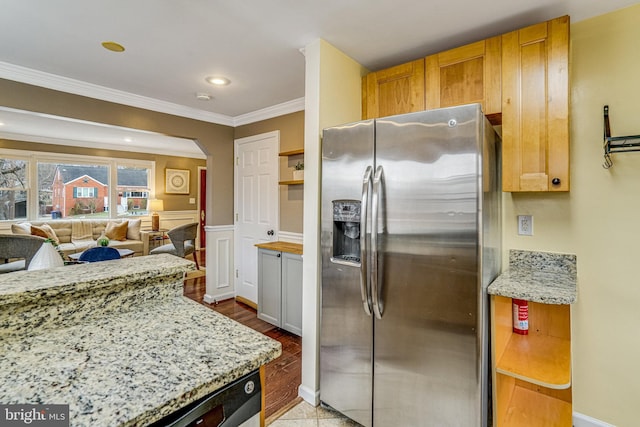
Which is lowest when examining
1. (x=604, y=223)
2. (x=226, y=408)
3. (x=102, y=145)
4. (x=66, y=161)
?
(x=226, y=408)

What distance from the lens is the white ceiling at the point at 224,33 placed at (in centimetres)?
163

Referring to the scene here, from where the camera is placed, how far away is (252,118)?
3709 mm

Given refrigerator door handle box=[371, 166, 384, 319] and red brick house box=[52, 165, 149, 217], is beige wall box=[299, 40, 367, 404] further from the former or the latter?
red brick house box=[52, 165, 149, 217]

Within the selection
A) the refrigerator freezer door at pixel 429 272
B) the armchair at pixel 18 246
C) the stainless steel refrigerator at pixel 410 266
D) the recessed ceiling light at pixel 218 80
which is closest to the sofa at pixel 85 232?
the armchair at pixel 18 246

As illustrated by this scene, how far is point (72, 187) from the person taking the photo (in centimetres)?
580

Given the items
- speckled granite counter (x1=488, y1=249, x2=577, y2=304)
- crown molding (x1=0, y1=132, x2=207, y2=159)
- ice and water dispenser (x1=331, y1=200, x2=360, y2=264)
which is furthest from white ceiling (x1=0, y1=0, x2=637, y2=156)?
crown molding (x1=0, y1=132, x2=207, y2=159)

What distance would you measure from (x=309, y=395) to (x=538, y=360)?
4.41 feet

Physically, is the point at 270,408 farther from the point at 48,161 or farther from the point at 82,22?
the point at 48,161

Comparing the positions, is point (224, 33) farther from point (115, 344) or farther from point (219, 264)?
point (219, 264)

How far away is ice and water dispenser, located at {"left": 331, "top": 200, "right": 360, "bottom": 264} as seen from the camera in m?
1.80

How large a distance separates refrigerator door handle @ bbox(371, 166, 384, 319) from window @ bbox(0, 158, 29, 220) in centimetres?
648

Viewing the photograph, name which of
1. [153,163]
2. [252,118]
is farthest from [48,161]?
[252,118]

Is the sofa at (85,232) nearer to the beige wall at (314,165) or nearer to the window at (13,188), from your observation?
the window at (13,188)

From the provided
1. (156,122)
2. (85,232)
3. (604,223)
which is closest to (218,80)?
Result: (156,122)
